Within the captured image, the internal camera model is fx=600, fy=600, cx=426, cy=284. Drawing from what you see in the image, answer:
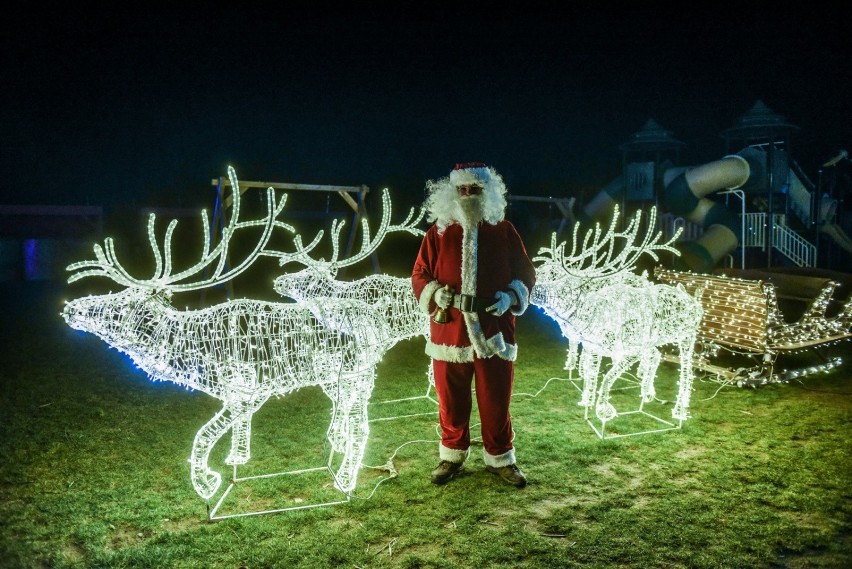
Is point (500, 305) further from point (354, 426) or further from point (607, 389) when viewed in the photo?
point (607, 389)

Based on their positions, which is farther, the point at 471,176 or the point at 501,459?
the point at 501,459

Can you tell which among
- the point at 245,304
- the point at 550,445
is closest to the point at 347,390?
the point at 245,304

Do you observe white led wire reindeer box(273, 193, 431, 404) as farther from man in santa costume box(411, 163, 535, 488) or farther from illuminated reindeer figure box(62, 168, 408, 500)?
illuminated reindeer figure box(62, 168, 408, 500)

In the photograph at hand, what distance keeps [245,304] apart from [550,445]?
2805 millimetres

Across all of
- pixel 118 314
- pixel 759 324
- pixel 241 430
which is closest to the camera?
pixel 118 314

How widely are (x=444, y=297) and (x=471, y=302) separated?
0.19 m

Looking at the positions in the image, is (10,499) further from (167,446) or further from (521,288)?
(521,288)

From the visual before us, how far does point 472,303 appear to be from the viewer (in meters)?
4.07

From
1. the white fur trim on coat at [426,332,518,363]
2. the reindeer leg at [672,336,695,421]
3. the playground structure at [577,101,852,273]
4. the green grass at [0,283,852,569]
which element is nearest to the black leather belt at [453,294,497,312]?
the white fur trim on coat at [426,332,518,363]

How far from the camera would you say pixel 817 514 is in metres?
3.90

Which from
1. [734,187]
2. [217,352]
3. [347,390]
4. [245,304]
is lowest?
[347,390]

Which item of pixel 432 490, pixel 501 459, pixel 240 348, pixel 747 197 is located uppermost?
pixel 747 197

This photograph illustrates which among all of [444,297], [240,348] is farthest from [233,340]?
[444,297]

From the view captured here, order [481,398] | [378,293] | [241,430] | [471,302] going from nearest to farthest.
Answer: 1. [471,302]
2. [481,398]
3. [241,430]
4. [378,293]
